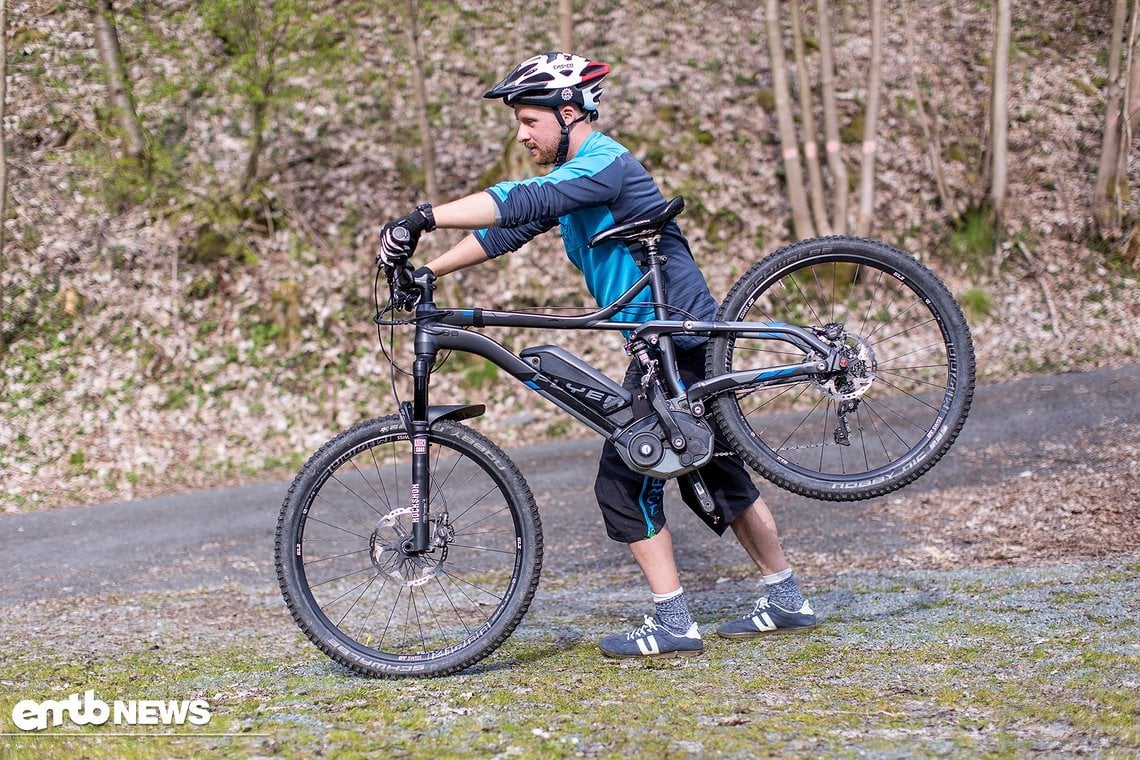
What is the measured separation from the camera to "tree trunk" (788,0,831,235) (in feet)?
36.0

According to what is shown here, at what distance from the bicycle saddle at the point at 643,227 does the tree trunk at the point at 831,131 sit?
26.0ft

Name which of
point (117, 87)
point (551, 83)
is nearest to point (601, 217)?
point (551, 83)

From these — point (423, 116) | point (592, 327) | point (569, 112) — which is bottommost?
point (592, 327)

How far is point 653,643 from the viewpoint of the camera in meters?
3.67

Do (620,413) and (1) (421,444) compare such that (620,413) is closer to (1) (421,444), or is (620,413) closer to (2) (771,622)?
(1) (421,444)

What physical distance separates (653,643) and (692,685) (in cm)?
51

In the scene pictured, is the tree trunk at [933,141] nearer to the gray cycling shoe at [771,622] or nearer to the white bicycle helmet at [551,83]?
the gray cycling shoe at [771,622]

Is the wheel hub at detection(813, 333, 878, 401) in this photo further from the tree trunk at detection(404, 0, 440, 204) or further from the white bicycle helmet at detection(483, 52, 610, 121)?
the tree trunk at detection(404, 0, 440, 204)

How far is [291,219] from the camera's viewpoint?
11438 millimetres

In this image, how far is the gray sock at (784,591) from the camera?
3902mm

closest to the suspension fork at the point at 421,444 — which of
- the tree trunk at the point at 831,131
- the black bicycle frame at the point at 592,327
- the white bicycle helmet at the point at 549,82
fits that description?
the black bicycle frame at the point at 592,327


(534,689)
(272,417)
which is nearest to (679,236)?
(534,689)

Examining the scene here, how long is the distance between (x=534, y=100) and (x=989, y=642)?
8.49 feet

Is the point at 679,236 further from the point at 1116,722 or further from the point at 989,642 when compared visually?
the point at 1116,722
